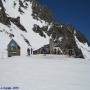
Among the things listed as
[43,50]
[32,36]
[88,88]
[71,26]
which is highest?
[71,26]

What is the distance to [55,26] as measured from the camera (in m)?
164

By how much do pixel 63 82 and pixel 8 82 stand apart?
2274 mm

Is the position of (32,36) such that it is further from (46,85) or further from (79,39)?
(46,85)

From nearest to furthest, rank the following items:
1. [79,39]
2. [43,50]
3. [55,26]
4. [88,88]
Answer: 1. [88,88]
2. [43,50]
3. [55,26]
4. [79,39]

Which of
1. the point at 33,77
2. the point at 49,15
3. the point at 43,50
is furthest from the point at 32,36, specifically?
the point at 33,77

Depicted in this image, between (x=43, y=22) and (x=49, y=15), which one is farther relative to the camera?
(x=49, y=15)

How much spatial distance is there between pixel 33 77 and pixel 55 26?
501 ft

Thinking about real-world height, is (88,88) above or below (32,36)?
below

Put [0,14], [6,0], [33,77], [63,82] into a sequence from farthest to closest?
[6,0] < [0,14] < [33,77] < [63,82]

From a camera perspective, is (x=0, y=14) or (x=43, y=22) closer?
(x=0, y=14)

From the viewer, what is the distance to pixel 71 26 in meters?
186

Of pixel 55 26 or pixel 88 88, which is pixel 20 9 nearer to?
pixel 55 26

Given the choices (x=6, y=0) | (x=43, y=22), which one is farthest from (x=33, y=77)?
(x=43, y=22)

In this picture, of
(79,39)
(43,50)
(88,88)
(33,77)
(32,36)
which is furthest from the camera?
(79,39)
